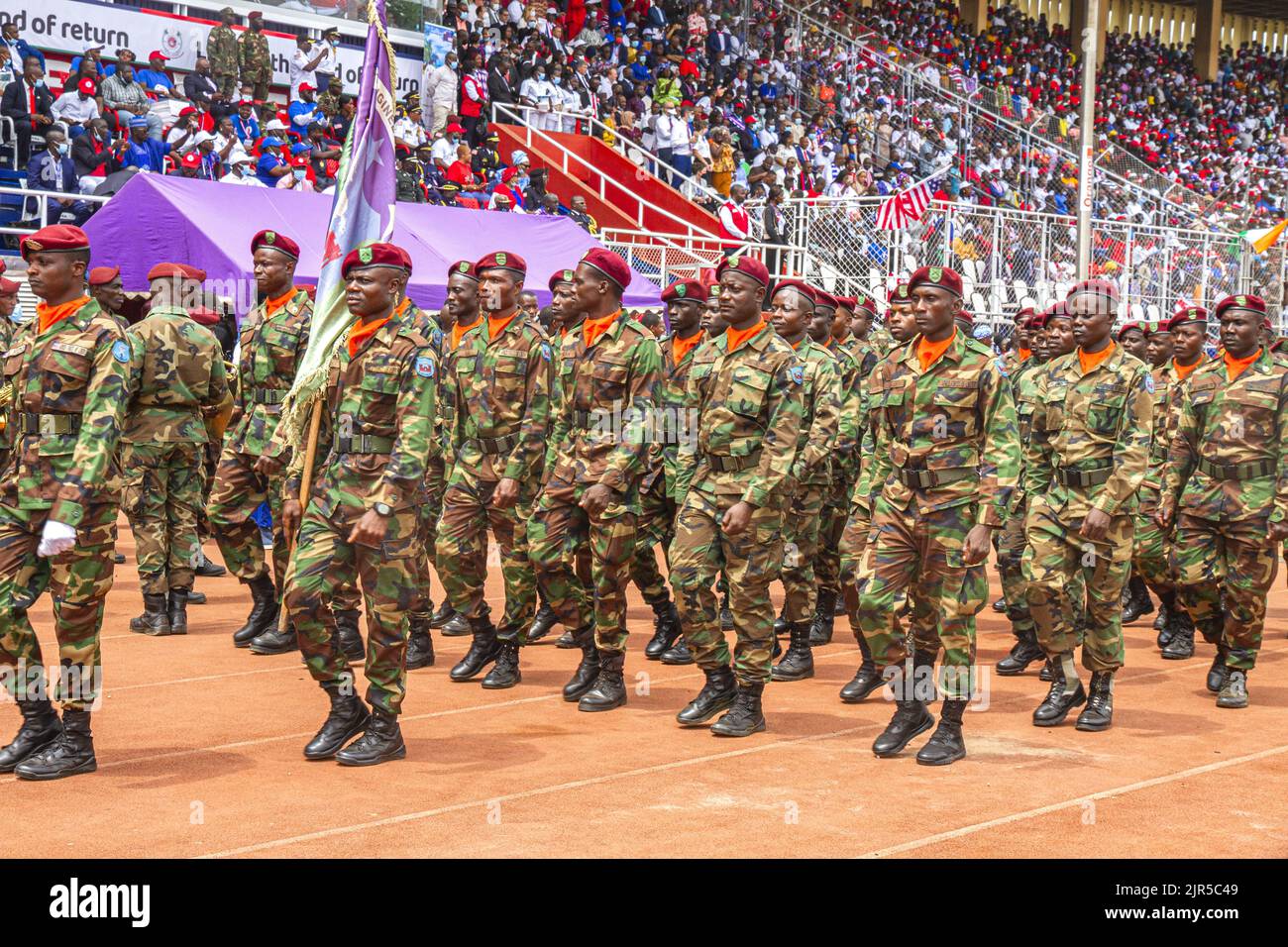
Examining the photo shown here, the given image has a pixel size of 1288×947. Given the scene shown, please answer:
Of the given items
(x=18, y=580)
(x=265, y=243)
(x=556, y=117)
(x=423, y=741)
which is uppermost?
(x=556, y=117)

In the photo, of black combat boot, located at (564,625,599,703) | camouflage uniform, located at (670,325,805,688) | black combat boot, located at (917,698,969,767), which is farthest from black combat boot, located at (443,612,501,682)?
black combat boot, located at (917,698,969,767)

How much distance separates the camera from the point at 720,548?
7348mm

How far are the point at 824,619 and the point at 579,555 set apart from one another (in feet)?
9.35

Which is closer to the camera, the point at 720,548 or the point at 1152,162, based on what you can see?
the point at 720,548

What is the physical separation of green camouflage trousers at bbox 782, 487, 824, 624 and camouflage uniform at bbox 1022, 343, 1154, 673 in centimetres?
167

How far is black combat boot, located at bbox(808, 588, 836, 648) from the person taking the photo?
34.0ft

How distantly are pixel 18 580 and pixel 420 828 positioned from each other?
6.50 feet

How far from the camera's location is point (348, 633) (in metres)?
7.61

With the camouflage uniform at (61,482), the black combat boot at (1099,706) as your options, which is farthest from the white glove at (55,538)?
the black combat boot at (1099,706)

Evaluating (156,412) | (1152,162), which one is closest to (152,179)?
(156,412)

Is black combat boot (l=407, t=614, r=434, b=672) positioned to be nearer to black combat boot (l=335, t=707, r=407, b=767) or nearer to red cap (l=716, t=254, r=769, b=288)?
black combat boot (l=335, t=707, r=407, b=767)

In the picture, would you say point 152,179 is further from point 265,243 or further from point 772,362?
point 772,362

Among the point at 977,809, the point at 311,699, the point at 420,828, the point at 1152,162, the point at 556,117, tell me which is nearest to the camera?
the point at 420,828

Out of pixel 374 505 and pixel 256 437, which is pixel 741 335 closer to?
pixel 374 505
